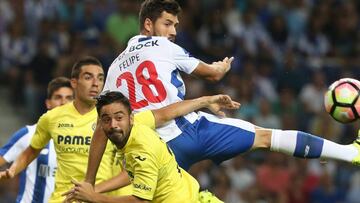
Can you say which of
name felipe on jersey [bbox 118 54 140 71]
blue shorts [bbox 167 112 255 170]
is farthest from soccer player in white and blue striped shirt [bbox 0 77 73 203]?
blue shorts [bbox 167 112 255 170]

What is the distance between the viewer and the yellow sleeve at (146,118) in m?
8.65

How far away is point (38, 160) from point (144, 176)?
2859 millimetres

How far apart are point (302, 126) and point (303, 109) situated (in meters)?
0.30

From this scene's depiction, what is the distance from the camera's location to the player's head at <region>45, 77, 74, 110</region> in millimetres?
10859

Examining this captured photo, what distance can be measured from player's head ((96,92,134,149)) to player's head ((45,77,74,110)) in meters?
2.59

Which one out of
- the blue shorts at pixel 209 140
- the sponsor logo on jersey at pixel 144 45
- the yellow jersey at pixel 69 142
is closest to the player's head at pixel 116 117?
the blue shorts at pixel 209 140

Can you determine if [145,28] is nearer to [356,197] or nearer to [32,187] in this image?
[32,187]

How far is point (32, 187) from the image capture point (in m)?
10.7

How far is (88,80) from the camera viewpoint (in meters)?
9.79

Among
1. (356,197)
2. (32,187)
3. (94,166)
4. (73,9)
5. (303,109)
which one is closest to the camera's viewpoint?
(94,166)

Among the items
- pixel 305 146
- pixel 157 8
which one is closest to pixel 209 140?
pixel 305 146

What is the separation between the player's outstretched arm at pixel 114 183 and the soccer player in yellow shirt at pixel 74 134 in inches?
19.8

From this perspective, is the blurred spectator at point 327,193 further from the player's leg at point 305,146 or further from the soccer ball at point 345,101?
the player's leg at point 305,146

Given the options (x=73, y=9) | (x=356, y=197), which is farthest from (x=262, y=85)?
(x=73, y=9)
